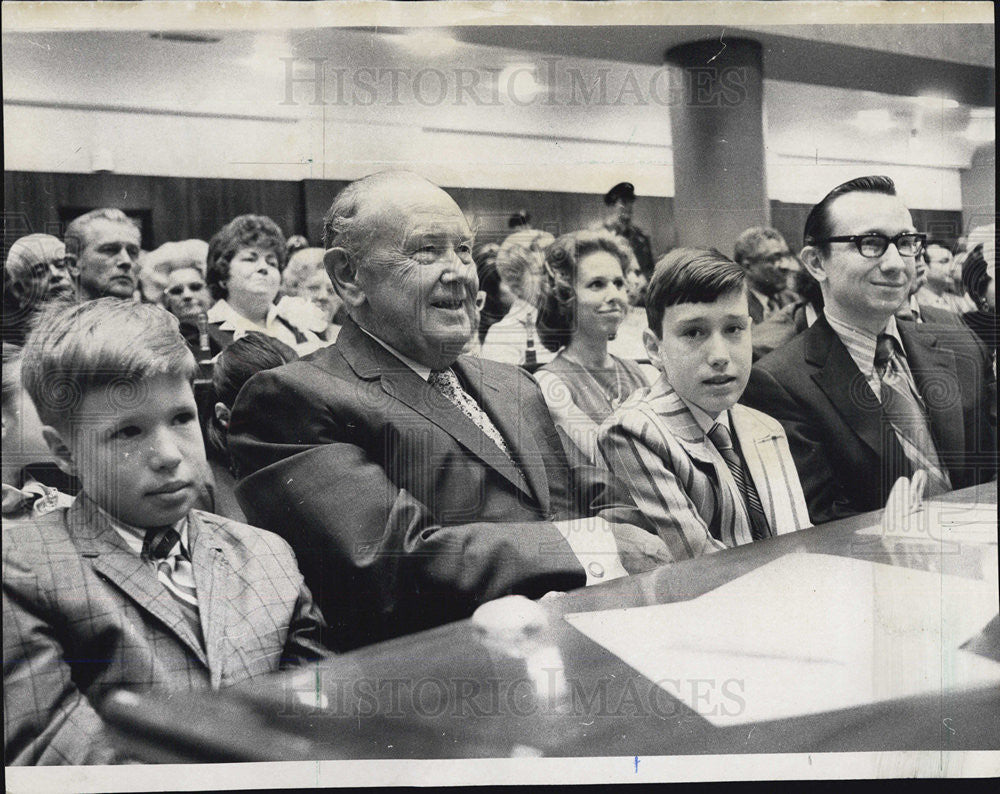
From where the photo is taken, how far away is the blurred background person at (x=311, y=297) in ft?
11.5

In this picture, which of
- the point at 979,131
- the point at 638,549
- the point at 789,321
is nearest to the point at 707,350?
the point at 789,321

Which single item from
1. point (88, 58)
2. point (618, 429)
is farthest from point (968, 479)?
point (88, 58)

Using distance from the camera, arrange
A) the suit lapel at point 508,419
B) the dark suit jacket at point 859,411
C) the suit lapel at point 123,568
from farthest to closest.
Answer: the dark suit jacket at point 859,411, the suit lapel at point 508,419, the suit lapel at point 123,568

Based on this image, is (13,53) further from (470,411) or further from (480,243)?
(470,411)

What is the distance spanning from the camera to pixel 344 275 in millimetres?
3504

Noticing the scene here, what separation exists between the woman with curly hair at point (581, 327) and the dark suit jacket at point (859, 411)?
488 millimetres

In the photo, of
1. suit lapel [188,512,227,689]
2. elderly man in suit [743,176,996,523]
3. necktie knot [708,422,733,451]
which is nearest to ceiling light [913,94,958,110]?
elderly man in suit [743,176,996,523]

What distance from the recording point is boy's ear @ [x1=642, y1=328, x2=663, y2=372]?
11.8 ft

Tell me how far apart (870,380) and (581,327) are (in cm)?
98

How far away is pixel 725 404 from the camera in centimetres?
364

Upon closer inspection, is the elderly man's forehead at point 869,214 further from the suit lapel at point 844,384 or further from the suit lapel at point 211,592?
the suit lapel at point 211,592

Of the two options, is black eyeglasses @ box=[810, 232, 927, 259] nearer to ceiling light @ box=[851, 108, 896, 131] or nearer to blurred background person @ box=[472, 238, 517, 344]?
ceiling light @ box=[851, 108, 896, 131]

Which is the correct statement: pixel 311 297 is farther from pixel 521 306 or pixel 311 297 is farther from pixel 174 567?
pixel 174 567

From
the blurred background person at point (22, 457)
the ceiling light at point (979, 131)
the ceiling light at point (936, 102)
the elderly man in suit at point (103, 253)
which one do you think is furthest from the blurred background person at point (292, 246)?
the ceiling light at point (979, 131)
